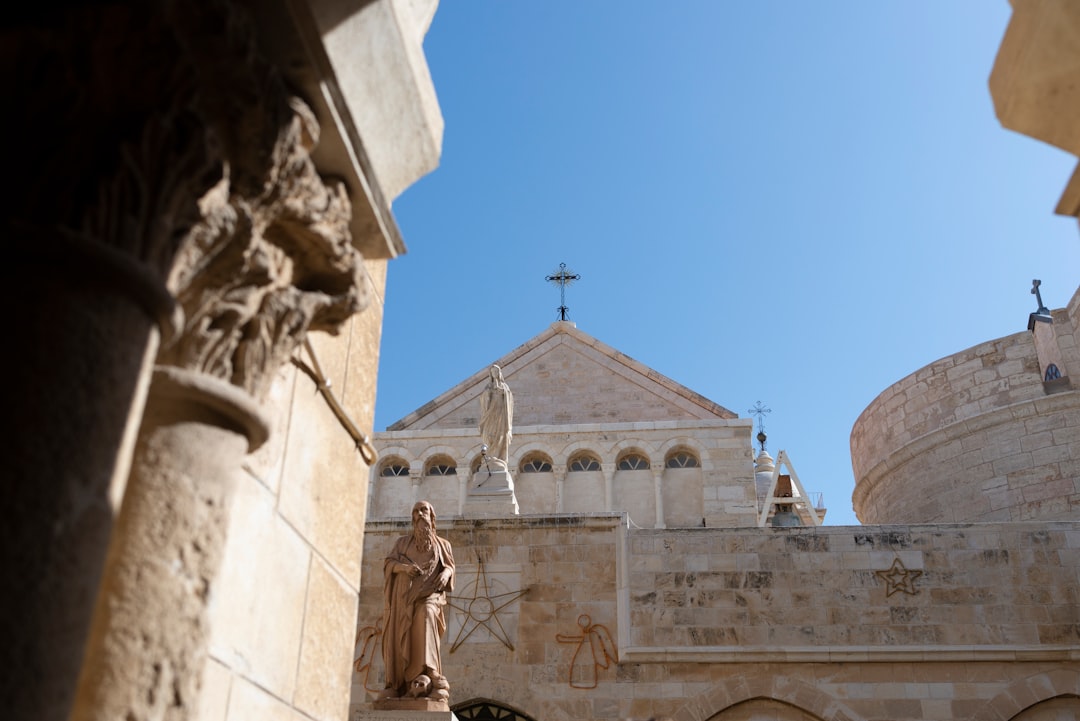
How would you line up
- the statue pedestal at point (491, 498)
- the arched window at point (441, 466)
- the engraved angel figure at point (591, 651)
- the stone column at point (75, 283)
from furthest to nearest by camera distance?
the arched window at point (441, 466)
the statue pedestal at point (491, 498)
the engraved angel figure at point (591, 651)
the stone column at point (75, 283)

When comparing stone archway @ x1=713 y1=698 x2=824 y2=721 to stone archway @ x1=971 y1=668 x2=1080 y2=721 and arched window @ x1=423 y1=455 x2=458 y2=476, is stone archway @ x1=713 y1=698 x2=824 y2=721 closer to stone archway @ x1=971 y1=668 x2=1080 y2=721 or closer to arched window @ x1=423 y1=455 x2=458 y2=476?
stone archway @ x1=971 y1=668 x2=1080 y2=721

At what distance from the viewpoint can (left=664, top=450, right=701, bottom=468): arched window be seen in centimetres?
2209

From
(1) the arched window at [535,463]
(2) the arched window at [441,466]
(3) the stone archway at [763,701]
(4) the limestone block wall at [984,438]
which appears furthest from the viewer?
(2) the arched window at [441,466]

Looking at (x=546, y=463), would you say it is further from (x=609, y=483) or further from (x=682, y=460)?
(x=682, y=460)

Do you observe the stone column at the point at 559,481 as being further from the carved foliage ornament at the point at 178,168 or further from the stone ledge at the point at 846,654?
the carved foliage ornament at the point at 178,168

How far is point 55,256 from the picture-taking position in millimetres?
1743

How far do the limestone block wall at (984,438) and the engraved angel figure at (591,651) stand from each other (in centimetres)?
946

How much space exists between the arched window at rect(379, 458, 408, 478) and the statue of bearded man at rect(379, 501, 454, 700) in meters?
13.6

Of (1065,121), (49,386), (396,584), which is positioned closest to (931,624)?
(396,584)

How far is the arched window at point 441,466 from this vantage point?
2275 cm

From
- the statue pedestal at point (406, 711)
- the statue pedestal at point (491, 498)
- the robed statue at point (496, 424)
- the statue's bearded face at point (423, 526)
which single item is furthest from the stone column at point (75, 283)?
Result: the robed statue at point (496, 424)

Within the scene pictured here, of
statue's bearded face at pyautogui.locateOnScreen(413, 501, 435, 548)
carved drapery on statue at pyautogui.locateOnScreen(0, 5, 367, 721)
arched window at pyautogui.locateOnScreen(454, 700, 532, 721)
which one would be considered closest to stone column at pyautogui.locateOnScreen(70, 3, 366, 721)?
carved drapery on statue at pyautogui.locateOnScreen(0, 5, 367, 721)

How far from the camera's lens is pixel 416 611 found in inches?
356

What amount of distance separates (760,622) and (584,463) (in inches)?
420
